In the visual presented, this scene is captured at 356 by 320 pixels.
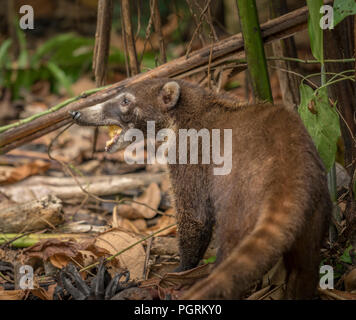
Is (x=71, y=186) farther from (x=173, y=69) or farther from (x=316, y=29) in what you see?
(x=316, y=29)

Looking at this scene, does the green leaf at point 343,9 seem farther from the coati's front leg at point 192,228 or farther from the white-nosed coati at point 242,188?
the coati's front leg at point 192,228

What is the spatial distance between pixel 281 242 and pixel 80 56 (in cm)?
592

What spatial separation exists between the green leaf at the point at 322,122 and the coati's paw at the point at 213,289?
1134 millimetres

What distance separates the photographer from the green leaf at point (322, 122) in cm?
293

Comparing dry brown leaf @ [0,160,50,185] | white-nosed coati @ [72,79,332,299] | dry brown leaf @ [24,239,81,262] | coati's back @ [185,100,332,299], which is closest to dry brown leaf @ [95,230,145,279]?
dry brown leaf @ [24,239,81,262]

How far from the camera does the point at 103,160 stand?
18.6 ft

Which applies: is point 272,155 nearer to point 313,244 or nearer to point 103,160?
point 313,244

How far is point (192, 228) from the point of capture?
3.18 metres

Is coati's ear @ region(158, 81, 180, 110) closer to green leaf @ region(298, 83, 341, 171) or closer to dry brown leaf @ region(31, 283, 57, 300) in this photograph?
green leaf @ region(298, 83, 341, 171)

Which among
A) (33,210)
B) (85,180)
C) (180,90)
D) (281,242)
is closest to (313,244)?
(281,242)

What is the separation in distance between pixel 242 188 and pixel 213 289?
0.71m

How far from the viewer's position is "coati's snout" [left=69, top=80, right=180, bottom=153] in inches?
135

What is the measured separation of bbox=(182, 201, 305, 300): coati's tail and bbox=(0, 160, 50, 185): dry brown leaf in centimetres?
300

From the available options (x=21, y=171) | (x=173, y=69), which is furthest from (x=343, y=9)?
(x=21, y=171)
